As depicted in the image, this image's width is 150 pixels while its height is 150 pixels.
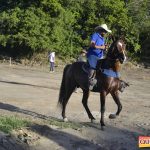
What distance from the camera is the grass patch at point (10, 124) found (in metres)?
10.4

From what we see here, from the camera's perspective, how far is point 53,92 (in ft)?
65.1

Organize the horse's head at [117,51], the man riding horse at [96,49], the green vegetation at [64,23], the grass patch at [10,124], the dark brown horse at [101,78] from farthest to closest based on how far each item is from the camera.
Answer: the green vegetation at [64,23], the man riding horse at [96,49], the dark brown horse at [101,78], the horse's head at [117,51], the grass patch at [10,124]

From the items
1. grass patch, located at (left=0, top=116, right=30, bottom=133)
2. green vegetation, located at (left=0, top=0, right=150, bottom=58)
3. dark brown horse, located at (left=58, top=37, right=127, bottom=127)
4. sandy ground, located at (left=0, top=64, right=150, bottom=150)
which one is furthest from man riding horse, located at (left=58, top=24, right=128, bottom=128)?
green vegetation, located at (left=0, top=0, right=150, bottom=58)

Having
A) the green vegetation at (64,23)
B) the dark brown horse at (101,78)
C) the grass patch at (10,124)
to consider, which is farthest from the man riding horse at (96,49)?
the green vegetation at (64,23)

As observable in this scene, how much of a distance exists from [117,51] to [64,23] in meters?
26.5

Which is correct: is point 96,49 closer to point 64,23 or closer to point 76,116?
point 76,116

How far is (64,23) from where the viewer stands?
37906 millimetres

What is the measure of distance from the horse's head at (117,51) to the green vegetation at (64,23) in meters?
24.0

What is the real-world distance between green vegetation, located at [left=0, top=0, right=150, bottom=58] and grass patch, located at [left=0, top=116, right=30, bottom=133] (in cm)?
2430

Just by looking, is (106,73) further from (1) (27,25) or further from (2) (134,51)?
(2) (134,51)

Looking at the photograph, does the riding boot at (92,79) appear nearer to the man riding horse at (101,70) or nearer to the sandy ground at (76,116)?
the man riding horse at (101,70)

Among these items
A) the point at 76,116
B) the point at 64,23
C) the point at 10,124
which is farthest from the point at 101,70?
the point at 64,23

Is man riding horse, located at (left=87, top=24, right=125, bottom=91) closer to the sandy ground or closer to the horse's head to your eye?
the horse's head

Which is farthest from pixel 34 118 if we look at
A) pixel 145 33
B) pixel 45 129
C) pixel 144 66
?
pixel 145 33
